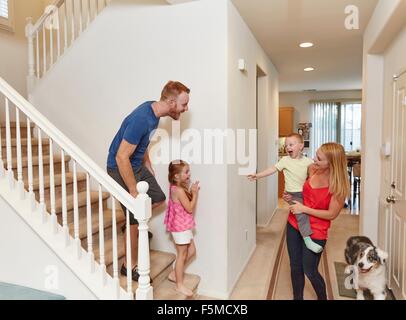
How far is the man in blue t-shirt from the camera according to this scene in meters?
2.19

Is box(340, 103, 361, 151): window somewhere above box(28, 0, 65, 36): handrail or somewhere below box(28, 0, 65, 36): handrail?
below

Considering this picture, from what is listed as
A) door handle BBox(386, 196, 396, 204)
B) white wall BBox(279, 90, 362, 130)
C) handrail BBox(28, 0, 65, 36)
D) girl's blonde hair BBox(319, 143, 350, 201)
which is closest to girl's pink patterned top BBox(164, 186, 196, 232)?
girl's blonde hair BBox(319, 143, 350, 201)

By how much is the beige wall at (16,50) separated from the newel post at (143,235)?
9.95 feet

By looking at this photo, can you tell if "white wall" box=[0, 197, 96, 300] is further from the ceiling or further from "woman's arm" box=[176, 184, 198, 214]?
the ceiling

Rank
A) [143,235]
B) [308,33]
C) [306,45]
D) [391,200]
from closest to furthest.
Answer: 1. [143,235]
2. [391,200]
3. [308,33]
4. [306,45]

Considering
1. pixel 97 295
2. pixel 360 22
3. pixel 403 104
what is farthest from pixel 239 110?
pixel 97 295

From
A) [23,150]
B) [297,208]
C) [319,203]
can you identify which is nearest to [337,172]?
[319,203]

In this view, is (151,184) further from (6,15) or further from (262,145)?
(6,15)

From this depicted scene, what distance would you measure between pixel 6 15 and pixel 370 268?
4621 millimetres

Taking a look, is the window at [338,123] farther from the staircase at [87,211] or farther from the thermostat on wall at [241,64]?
the staircase at [87,211]

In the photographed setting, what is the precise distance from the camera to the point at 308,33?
11.7ft

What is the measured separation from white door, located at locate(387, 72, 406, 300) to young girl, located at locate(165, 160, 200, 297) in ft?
5.15

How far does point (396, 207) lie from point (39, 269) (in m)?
2.70

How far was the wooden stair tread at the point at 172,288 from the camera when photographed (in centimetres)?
244
